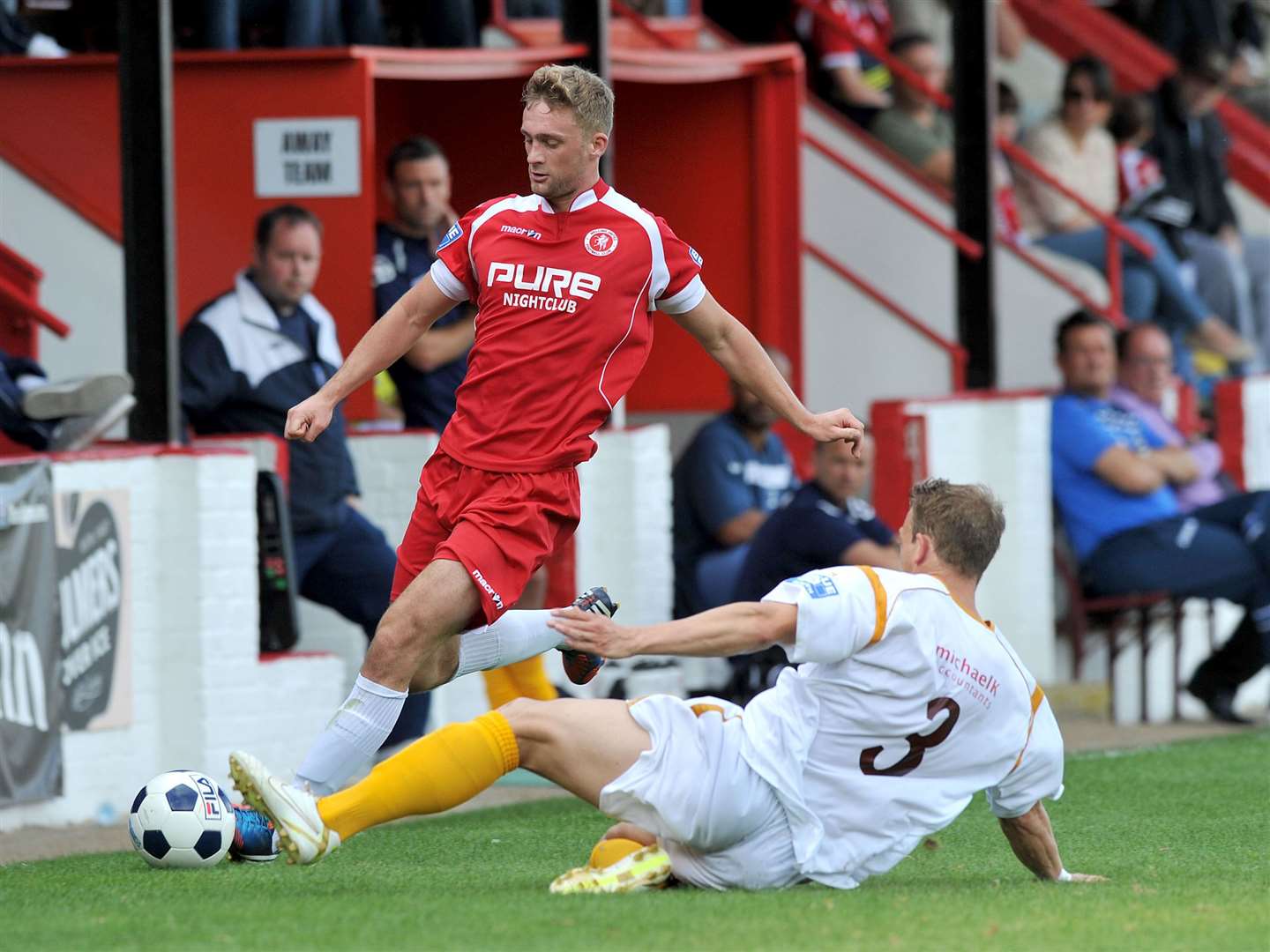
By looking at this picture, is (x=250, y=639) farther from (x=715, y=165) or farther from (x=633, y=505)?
(x=715, y=165)

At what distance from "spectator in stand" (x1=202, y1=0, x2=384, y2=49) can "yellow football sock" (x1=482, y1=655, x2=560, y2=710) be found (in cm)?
357

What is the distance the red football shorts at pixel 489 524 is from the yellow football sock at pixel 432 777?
70cm

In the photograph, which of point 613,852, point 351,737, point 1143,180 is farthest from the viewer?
point 1143,180

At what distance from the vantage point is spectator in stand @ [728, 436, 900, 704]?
29.7 ft

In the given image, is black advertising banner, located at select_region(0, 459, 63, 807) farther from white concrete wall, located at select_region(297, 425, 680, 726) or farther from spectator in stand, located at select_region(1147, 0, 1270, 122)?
spectator in stand, located at select_region(1147, 0, 1270, 122)

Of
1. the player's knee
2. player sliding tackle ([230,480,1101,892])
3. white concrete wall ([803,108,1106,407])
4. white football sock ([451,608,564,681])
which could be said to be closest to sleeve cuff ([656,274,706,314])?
white football sock ([451,608,564,681])

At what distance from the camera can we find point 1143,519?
10.9 metres

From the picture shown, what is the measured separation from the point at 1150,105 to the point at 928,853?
960 cm

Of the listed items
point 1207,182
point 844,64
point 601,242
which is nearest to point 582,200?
point 601,242

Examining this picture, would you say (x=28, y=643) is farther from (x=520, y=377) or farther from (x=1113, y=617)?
(x=1113, y=617)

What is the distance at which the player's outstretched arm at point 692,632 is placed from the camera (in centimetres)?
480

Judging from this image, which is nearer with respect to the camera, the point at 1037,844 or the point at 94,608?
the point at 1037,844

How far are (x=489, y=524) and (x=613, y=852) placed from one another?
0.96 m

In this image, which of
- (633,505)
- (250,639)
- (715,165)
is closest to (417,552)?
(250,639)
